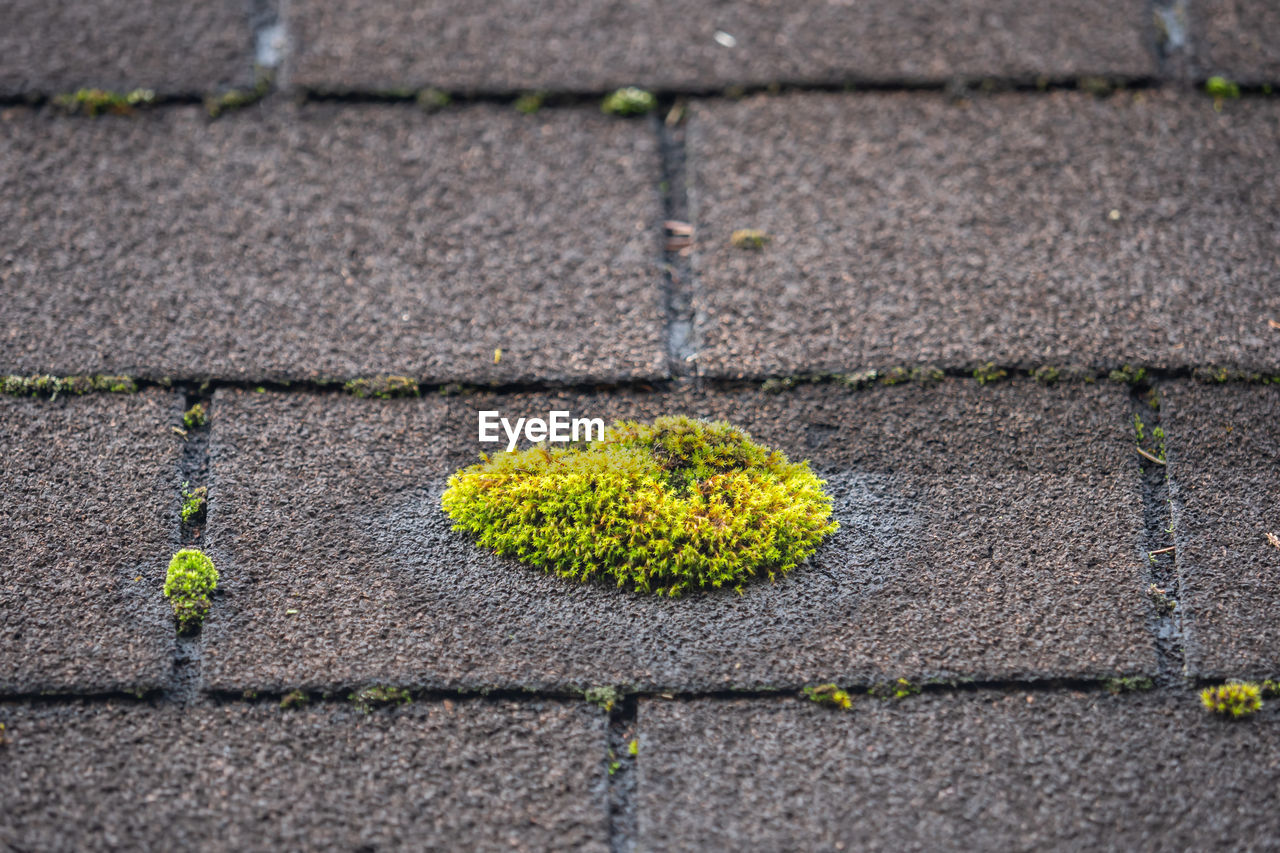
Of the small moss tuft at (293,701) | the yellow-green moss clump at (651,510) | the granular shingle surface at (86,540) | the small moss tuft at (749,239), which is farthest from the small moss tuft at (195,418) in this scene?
the small moss tuft at (749,239)

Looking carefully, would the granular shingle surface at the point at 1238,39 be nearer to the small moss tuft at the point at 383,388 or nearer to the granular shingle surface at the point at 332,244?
the granular shingle surface at the point at 332,244

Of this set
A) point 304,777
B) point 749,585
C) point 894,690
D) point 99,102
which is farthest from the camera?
point 99,102

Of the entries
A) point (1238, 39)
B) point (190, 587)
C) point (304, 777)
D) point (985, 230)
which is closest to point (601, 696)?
point (304, 777)

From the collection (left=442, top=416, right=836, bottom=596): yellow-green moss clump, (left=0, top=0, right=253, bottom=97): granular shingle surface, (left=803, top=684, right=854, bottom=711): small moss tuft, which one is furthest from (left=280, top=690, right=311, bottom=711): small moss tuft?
(left=0, top=0, right=253, bottom=97): granular shingle surface

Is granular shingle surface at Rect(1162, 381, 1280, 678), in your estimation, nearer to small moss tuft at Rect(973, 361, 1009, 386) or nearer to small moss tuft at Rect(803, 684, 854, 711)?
small moss tuft at Rect(973, 361, 1009, 386)

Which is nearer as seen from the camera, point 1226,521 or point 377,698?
point 377,698

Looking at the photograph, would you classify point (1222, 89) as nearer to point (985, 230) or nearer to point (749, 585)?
point (985, 230)

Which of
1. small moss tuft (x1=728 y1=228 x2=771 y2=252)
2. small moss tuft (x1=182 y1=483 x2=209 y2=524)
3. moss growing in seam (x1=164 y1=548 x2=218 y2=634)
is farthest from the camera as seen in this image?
small moss tuft (x1=728 y1=228 x2=771 y2=252)
